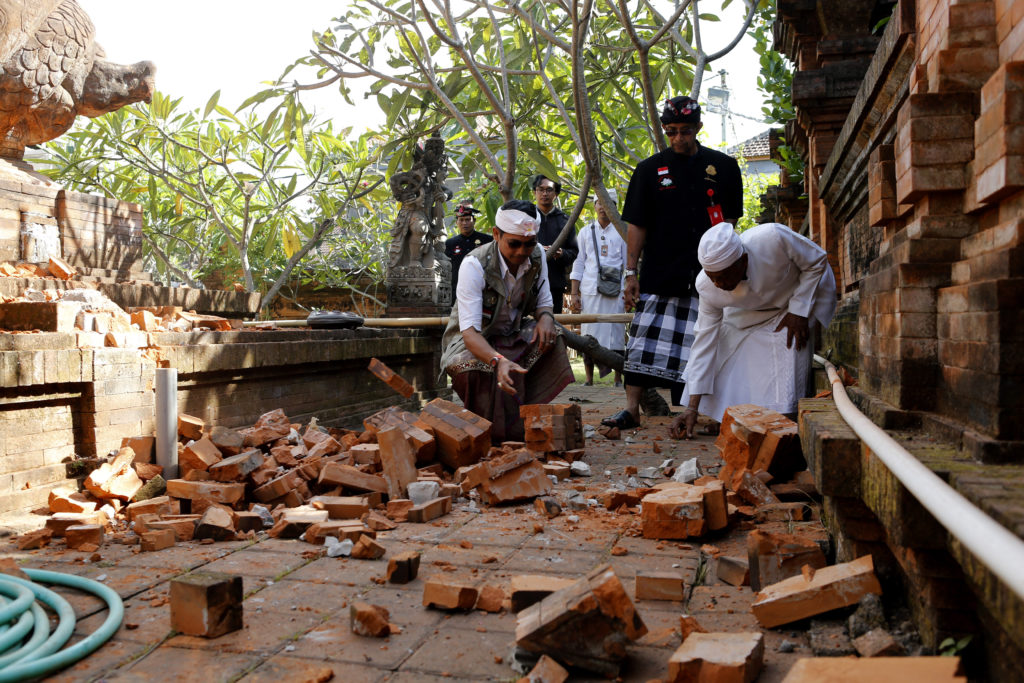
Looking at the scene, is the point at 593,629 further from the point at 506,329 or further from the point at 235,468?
the point at 506,329

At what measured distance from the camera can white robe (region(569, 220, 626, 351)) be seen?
330 inches

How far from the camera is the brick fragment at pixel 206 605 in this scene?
1.99 meters

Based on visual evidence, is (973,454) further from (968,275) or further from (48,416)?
(48,416)

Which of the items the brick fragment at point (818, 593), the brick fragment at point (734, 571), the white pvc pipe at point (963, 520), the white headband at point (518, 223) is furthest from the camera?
the white headband at point (518, 223)

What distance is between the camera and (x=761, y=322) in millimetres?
4605

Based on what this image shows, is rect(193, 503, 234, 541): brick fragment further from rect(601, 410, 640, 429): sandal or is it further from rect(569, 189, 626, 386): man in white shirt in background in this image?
rect(569, 189, 626, 386): man in white shirt in background

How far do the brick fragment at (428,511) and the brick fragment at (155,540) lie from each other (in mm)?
883

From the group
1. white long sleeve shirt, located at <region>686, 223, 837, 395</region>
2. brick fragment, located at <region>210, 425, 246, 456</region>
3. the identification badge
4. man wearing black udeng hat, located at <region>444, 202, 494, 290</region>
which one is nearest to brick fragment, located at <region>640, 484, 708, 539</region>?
white long sleeve shirt, located at <region>686, 223, 837, 395</region>

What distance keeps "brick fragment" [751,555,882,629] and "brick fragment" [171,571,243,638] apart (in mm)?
1292

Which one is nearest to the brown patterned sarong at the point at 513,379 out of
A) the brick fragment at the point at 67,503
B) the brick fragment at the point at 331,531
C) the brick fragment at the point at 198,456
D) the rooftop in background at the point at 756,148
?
the brick fragment at the point at 198,456

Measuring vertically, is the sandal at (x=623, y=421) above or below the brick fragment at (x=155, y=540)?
above

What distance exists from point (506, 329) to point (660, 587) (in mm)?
3015

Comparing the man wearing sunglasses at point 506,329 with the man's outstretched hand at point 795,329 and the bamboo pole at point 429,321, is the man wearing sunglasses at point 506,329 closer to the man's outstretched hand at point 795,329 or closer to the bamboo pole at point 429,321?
the man's outstretched hand at point 795,329

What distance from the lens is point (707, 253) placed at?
417 centimetres
